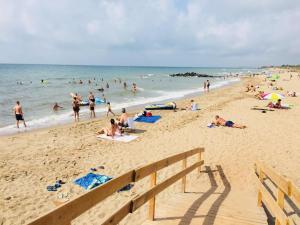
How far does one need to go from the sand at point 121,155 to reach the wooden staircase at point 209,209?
0.71 m

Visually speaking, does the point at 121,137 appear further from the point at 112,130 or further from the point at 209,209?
the point at 209,209

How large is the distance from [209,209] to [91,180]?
146 inches

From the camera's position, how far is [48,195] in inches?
271

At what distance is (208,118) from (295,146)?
6.09 m

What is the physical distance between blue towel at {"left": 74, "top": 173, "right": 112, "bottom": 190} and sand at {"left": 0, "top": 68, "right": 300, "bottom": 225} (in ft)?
0.59

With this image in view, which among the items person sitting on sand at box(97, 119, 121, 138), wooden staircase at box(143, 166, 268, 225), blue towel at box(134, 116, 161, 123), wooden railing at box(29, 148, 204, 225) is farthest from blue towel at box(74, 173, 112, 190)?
blue towel at box(134, 116, 161, 123)

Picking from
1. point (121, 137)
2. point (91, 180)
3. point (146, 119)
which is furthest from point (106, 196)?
point (146, 119)

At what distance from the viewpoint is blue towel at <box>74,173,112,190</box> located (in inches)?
289

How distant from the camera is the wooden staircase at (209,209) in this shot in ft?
14.5

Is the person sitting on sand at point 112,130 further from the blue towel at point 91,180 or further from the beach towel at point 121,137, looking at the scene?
the blue towel at point 91,180

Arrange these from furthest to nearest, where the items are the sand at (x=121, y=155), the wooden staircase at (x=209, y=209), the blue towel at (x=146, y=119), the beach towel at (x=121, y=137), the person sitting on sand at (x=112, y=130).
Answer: the blue towel at (x=146, y=119) → the person sitting on sand at (x=112, y=130) → the beach towel at (x=121, y=137) → the sand at (x=121, y=155) → the wooden staircase at (x=209, y=209)

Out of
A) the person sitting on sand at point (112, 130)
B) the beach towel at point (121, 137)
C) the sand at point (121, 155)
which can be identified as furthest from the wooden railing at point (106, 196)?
the person sitting on sand at point (112, 130)

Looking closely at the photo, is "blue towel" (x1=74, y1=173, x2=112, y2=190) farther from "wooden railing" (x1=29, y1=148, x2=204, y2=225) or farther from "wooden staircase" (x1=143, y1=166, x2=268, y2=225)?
"wooden railing" (x1=29, y1=148, x2=204, y2=225)

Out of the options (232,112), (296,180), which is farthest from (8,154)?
(232,112)
